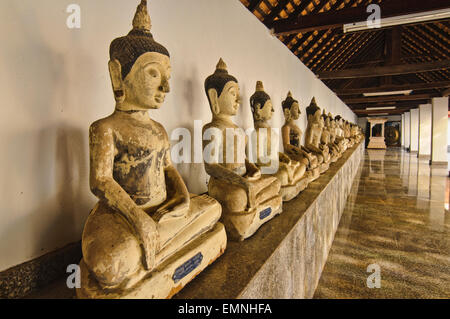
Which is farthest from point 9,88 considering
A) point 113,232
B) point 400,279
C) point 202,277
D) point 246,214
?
point 400,279

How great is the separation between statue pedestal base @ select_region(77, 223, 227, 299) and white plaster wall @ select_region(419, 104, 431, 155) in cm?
1663

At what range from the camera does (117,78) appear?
122 centimetres

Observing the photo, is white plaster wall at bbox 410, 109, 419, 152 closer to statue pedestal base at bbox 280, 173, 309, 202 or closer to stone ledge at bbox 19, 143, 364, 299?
stone ledge at bbox 19, 143, 364, 299

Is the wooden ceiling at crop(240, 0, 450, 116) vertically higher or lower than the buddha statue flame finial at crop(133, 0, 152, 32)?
higher

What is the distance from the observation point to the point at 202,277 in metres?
1.31

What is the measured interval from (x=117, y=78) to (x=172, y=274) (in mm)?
874

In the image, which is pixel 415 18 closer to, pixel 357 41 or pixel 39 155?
pixel 39 155

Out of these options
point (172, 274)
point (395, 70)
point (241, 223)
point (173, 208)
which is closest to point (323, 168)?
point (241, 223)

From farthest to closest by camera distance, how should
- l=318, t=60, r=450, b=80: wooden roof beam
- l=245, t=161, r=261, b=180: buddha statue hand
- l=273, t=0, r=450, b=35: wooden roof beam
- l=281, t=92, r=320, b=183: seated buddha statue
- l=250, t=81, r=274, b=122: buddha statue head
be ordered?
l=318, t=60, r=450, b=80: wooden roof beam < l=273, t=0, r=450, b=35: wooden roof beam < l=281, t=92, r=320, b=183: seated buddha statue < l=250, t=81, r=274, b=122: buddha statue head < l=245, t=161, r=261, b=180: buddha statue hand

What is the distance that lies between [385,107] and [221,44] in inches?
751

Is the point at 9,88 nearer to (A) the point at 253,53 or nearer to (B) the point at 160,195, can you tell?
(B) the point at 160,195

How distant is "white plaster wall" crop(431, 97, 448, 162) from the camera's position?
1165cm

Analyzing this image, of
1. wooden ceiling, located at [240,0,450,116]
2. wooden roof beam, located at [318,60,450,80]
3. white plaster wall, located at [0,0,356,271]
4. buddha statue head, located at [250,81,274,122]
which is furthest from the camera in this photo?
wooden roof beam, located at [318,60,450,80]

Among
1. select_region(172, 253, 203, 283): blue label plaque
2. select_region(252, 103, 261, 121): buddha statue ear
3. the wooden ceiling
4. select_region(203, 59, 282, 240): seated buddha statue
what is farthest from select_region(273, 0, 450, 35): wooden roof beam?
select_region(172, 253, 203, 283): blue label plaque
